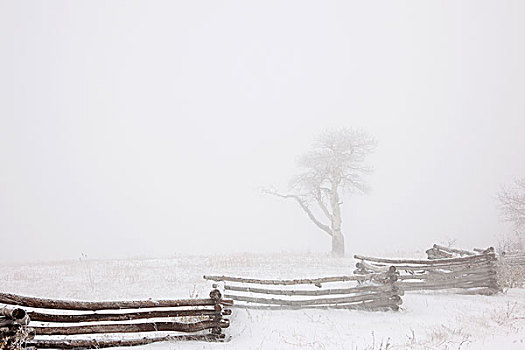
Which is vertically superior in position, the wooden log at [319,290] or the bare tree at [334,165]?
the bare tree at [334,165]

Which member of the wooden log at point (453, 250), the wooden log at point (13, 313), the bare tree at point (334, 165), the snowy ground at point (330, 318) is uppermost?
the bare tree at point (334, 165)

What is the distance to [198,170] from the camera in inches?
4695

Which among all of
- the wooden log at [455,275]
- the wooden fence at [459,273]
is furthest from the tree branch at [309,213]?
the wooden log at [455,275]

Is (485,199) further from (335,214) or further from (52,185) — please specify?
(52,185)

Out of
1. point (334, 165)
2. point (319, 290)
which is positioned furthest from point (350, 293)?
point (334, 165)

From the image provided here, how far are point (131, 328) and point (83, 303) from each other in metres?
0.99

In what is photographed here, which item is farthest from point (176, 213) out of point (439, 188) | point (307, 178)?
point (307, 178)

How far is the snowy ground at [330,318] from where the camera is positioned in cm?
778

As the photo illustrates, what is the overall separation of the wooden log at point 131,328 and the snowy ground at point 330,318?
365 mm

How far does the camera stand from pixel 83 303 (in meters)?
6.50

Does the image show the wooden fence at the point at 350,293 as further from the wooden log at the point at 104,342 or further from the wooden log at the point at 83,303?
the wooden log at the point at 83,303

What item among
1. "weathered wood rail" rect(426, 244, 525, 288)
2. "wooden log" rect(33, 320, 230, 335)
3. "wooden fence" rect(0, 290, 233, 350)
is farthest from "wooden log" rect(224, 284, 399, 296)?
"weathered wood rail" rect(426, 244, 525, 288)

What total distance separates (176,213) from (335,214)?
5912 cm

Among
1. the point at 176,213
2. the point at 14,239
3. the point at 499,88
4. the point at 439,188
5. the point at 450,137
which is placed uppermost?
the point at 499,88
